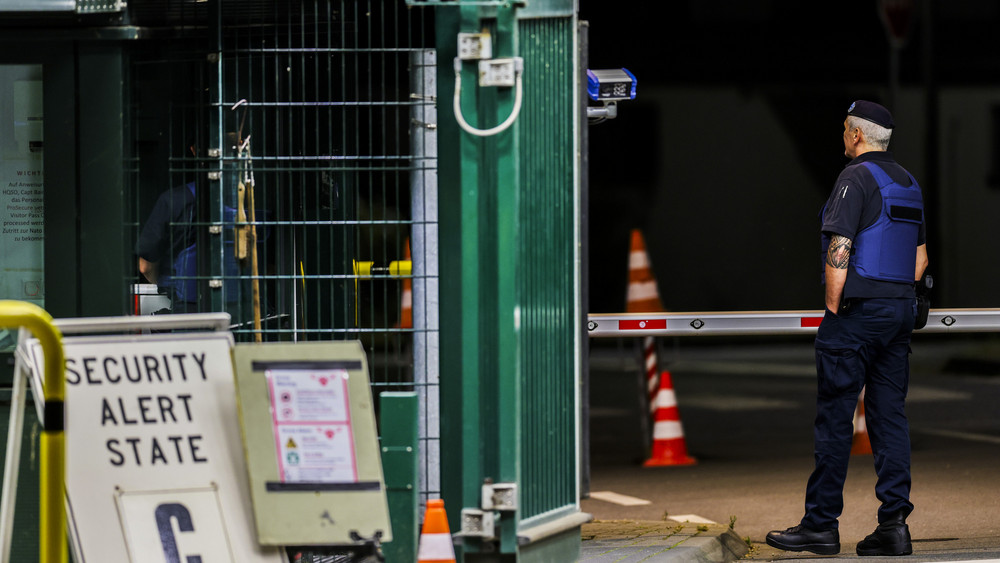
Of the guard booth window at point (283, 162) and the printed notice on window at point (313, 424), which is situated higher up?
the guard booth window at point (283, 162)

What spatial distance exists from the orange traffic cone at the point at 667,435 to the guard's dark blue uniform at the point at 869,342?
2945mm

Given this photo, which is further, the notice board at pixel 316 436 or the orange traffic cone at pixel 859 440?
the orange traffic cone at pixel 859 440

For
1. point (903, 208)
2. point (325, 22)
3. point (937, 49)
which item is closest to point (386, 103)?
point (325, 22)

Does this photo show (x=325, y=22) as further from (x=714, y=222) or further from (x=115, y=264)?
(x=714, y=222)

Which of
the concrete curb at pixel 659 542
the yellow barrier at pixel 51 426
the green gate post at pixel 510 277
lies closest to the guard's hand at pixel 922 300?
the concrete curb at pixel 659 542

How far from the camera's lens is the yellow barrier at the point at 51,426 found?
14.4ft

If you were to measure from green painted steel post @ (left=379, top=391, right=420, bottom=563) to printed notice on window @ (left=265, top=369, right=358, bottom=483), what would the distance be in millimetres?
451

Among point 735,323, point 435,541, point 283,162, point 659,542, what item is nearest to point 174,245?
point 283,162

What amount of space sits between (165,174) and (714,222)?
1422 centimetres

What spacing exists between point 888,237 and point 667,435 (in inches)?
137

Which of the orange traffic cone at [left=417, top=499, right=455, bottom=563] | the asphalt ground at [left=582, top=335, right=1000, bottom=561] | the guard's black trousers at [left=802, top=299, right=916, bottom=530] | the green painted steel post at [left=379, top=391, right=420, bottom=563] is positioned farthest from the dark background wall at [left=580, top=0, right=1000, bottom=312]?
the orange traffic cone at [left=417, top=499, right=455, bottom=563]

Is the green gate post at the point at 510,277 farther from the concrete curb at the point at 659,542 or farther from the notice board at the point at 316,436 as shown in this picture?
the notice board at the point at 316,436

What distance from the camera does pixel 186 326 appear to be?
486cm

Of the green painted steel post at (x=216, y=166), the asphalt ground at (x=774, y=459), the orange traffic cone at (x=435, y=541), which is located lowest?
the asphalt ground at (x=774, y=459)
